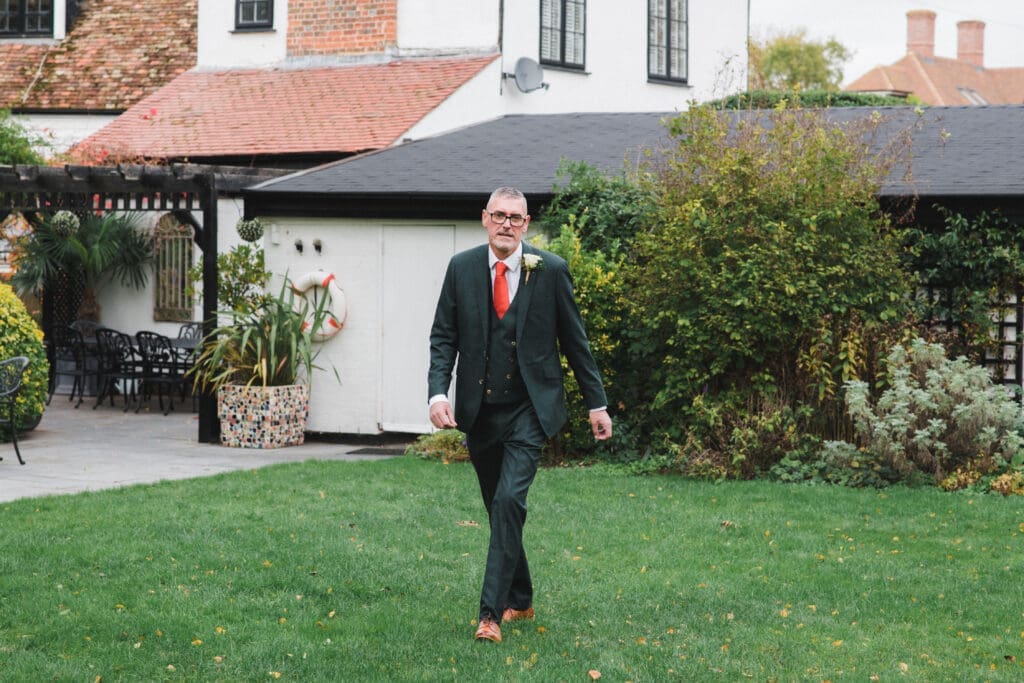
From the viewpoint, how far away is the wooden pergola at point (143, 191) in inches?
592

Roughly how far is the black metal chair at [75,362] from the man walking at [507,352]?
1292 cm

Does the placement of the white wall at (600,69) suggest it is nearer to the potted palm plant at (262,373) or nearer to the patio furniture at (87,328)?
the patio furniture at (87,328)

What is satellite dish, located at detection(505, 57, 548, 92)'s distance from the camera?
21422mm

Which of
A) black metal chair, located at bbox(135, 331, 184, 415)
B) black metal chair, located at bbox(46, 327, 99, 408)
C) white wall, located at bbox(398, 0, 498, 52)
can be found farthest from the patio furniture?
white wall, located at bbox(398, 0, 498, 52)

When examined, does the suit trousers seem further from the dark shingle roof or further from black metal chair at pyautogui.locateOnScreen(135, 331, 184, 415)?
A: black metal chair at pyautogui.locateOnScreen(135, 331, 184, 415)

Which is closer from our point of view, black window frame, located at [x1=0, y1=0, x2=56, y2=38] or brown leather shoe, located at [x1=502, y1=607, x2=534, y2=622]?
brown leather shoe, located at [x1=502, y1=607, x2=534, y2=622]

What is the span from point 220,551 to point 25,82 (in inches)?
723

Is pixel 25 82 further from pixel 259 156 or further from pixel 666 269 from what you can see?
pixel 666 269

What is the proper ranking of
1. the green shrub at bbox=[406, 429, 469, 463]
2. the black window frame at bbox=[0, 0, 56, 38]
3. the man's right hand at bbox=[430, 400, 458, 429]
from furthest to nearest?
1. the black window frame at bbox=[0, 0, 56, 38]
2. the green shrub at bbox=[406, 429, 469, 463]
3. the man's right hand at bbox=[430, 400, 458, 429]

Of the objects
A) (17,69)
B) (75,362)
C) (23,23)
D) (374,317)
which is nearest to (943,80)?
(23,23)

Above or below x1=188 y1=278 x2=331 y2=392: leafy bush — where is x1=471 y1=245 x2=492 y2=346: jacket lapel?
above

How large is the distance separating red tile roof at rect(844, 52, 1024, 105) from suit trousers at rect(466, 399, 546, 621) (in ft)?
154

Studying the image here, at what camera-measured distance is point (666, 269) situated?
1248 centimetres

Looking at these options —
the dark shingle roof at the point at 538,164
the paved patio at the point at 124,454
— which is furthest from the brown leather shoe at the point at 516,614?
the dark shingle roof at the point at 538,164
